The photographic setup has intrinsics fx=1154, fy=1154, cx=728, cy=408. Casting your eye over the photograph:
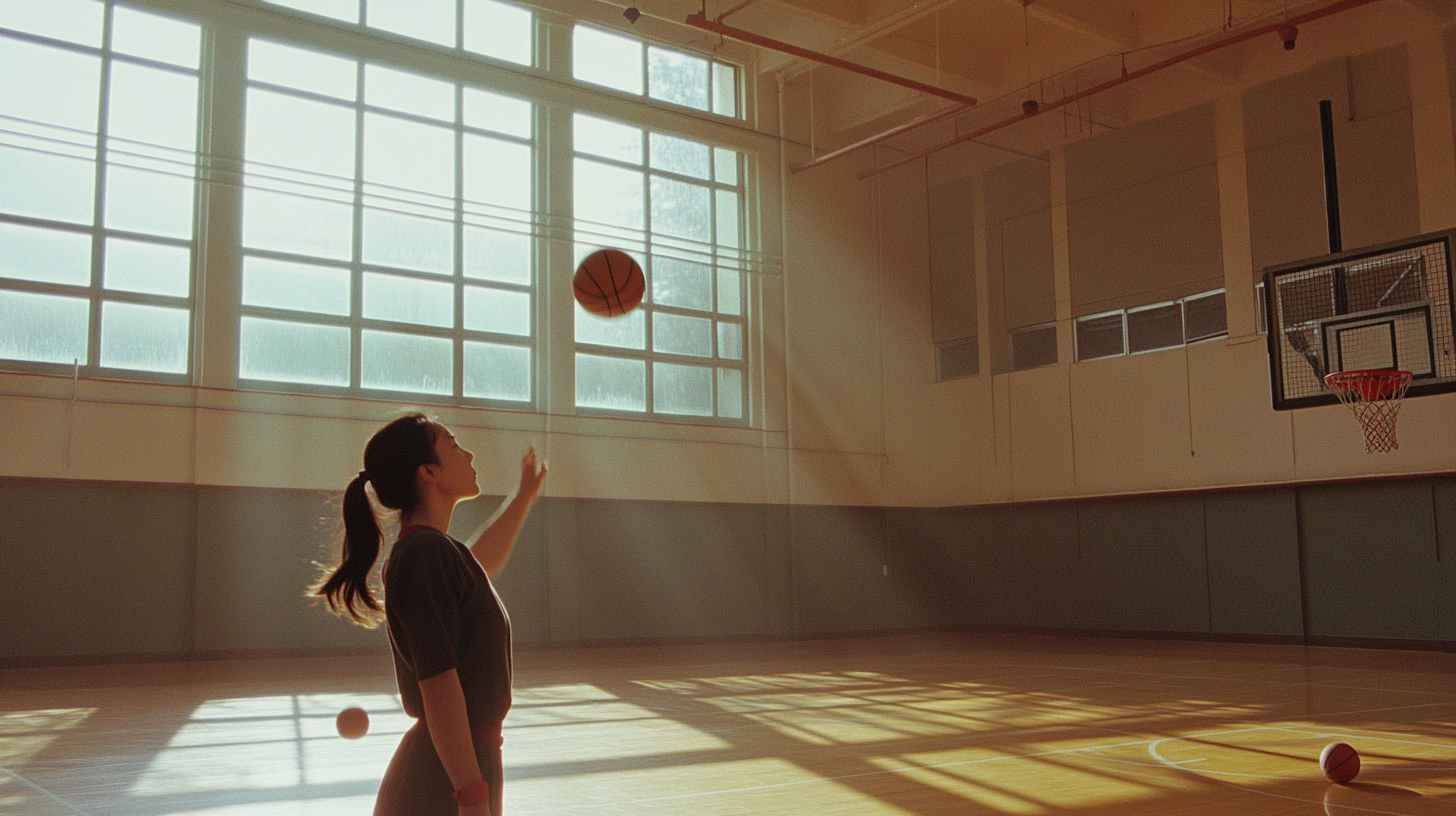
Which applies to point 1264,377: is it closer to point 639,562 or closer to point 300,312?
→ point 639,562

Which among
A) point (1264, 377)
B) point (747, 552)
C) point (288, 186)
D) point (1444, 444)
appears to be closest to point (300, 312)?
point (288, 186)

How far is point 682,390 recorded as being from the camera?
1770 cm

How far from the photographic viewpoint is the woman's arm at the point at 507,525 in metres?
3.13

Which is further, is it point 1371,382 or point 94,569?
point 94,569

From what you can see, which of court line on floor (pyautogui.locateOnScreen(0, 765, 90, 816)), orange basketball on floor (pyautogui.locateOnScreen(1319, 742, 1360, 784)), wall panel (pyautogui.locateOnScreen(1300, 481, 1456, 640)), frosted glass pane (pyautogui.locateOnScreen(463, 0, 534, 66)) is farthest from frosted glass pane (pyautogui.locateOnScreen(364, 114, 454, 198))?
orange basketball on floor (pyautogui.locateOnScreen(1319, 742, 1360, 784))

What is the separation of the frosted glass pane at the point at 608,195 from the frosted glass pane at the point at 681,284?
0.74 m

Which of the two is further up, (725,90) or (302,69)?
(725,90)

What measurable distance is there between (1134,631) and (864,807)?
13.2 m

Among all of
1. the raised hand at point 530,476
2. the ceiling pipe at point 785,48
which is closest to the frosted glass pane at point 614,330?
the ceiling pipe at point 785,48

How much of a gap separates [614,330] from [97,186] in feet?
22.5

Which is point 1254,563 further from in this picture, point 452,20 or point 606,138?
point 452,20

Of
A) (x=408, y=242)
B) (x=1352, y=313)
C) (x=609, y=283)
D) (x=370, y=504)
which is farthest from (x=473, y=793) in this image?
(x=408, y=242)

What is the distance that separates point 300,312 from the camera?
1452 cm

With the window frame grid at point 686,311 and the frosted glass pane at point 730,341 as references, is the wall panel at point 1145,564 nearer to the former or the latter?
the window frame grid at point 686,311
